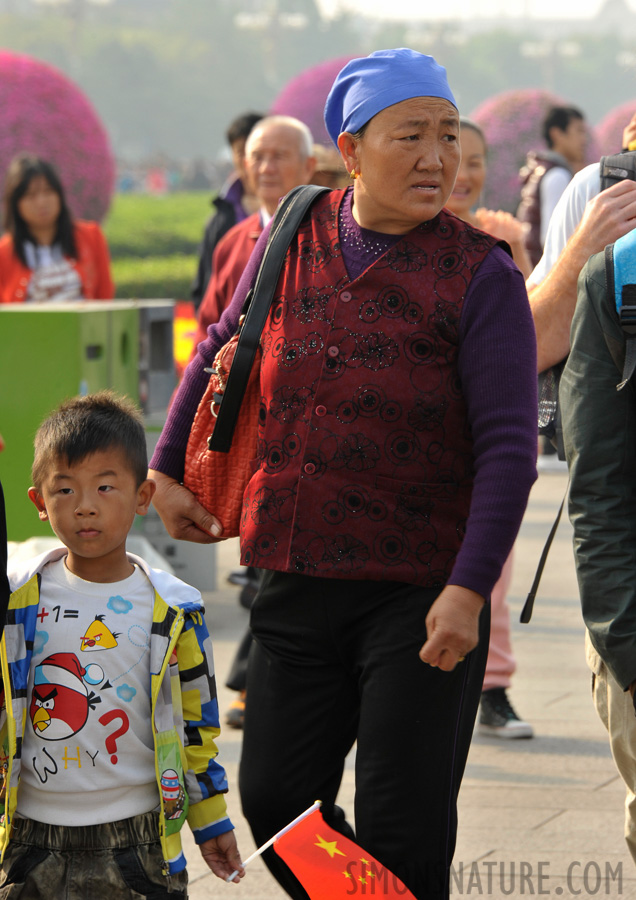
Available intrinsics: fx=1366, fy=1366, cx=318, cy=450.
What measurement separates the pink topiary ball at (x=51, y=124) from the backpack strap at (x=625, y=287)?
62.9 feet

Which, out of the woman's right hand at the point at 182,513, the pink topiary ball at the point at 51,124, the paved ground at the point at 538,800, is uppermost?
the pink topiary ball at the point at 51,124

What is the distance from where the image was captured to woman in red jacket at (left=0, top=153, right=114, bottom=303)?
7176mm

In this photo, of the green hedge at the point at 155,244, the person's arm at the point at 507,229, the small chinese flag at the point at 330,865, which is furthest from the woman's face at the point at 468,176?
the green hedge at the point at 155,244

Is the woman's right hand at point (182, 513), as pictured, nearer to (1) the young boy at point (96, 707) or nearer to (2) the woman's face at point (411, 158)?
(1) the young boy at point (96, 707)

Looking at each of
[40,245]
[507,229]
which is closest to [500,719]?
[507,229]

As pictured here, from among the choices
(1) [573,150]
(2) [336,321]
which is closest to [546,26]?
(1) [573,150]

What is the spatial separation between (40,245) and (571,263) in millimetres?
4807

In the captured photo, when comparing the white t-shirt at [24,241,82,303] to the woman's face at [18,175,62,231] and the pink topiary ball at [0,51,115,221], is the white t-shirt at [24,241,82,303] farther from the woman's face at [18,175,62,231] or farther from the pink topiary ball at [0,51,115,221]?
the pink topiary ball at [0,51,115,221]

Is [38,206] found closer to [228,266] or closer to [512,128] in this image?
[228,266]

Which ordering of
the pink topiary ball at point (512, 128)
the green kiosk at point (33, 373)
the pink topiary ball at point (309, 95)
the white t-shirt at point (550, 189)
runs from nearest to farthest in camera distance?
the green kiosk at point (33, 373) < the white t-shirt at point (550, 189) < the pink topiary ball at point (512, 128) < the pink topiary ball at point (309, 95)

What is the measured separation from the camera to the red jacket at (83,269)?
23.5 feet

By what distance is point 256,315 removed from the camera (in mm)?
2641

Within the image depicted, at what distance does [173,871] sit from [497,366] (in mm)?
1058

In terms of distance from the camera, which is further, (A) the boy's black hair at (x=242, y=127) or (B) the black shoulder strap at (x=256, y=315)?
(A) the boy's black hair at (x=242, y=127)
